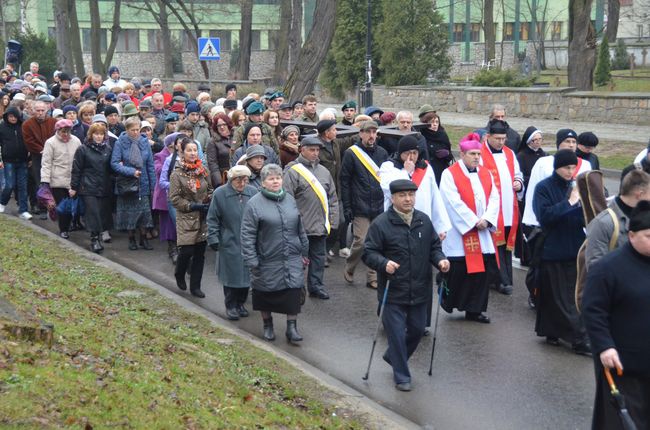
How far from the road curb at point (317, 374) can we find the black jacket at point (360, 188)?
2379 millimetres

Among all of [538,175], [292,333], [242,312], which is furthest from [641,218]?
[242,312]

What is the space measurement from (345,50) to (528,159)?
32490mm

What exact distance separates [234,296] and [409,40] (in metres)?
31.3

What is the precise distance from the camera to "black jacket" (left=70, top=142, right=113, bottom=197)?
1435 centimetres

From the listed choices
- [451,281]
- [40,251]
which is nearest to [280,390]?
[451,281]

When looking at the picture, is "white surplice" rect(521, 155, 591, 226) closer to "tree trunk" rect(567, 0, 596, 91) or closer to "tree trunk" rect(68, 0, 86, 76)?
"tree trunk" rect(567, 0, 596, 91)

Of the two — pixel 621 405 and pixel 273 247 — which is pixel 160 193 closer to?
pixel 273 247

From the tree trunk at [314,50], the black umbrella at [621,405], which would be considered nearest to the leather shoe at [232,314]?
the black umbrella at [621,405]

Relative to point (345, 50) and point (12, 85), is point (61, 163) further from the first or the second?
point (345, 50)

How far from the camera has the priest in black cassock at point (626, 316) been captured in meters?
6.20

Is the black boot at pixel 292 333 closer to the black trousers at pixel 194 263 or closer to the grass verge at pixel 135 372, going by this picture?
the grass verge at pixel 135 372

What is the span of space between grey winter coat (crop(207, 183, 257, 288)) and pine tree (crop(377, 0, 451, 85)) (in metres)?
30.8

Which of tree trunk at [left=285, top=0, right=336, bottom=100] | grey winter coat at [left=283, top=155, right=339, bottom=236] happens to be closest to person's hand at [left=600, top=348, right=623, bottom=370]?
grey winter coat at [left=283, top=155, right=339, bottom=236]

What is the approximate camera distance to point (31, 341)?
7.46 m
